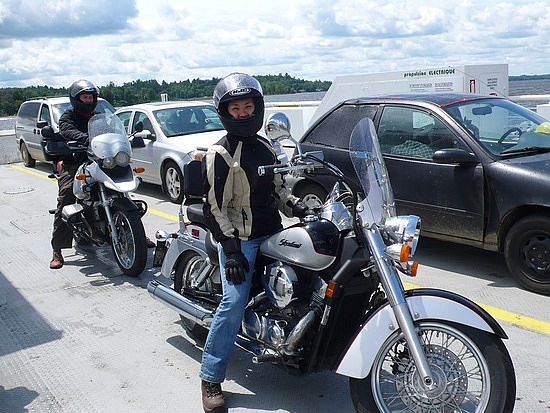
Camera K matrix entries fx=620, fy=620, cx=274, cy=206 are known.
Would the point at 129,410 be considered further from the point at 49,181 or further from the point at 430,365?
the point at 49,181

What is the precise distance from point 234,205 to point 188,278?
108cm

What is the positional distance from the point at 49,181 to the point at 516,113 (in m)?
9.78

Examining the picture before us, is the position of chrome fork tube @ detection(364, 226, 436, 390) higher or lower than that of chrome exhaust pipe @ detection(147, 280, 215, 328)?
higher

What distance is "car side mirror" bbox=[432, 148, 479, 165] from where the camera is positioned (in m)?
5.46

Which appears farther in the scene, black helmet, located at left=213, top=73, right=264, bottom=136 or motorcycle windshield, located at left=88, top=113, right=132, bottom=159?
motorcycle windshield, located at left=88, top=113, right=132, bottom=159

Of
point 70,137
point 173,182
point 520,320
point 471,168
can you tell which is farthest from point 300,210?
point 173,182

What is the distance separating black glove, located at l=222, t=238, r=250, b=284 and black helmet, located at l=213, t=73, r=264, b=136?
63cm

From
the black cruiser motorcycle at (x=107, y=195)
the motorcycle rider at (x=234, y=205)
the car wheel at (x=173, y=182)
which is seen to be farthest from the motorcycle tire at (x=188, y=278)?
the car wheel at (x=173, y=182)

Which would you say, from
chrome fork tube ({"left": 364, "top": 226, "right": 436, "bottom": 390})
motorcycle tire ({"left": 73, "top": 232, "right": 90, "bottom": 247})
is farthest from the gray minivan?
chrome fork tube ({"left": 364, "top": 226, "right": 436, "bottom": 390})

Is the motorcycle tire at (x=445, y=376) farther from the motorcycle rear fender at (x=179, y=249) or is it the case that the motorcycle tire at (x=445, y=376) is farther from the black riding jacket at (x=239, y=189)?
the motorcycle rear fender at (x=179, y=249)

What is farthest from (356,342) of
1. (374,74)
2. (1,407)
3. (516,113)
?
(374,74)

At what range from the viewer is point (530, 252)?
5191 millimetres

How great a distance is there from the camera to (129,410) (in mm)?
3691

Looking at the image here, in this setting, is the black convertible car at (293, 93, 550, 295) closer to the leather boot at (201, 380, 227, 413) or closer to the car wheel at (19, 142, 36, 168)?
the leather boot at (201, 380, 227, 413)
